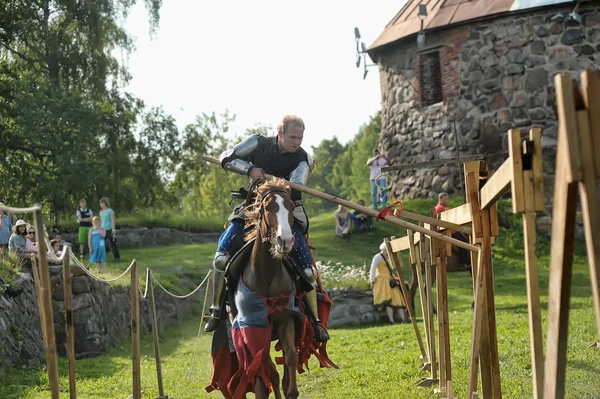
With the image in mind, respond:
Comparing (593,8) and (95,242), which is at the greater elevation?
(593,8)

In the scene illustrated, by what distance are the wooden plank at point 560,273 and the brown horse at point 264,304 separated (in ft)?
13.0

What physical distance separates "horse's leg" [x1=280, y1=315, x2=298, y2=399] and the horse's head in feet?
2.46

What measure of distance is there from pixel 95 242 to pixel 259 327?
40.5ft

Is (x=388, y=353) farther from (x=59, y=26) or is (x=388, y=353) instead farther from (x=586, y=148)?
(x=59, y=26)

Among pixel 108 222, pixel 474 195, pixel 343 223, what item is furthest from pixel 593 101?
pixel 343 223

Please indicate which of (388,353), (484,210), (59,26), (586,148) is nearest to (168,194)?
(59,26)

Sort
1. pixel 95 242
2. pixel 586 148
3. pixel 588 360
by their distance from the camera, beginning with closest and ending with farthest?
1. pixel 586 148
2. pixel 588 360
3. pixel 95 242

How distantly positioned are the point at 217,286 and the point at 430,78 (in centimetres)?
2251

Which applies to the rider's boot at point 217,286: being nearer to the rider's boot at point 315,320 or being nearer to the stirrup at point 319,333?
the rider's boot at point 315,320

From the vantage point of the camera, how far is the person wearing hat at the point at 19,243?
14.6 metres

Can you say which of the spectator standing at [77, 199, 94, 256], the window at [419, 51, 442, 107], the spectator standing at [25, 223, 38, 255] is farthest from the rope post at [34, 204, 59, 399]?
the window at [419, 51, 442, 107]

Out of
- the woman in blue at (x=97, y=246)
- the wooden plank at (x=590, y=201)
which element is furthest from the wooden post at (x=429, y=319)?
the woman in blue at (x=97, y=246)

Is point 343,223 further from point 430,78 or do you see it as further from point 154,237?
point 154,237

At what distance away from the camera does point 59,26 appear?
96.9 ft
